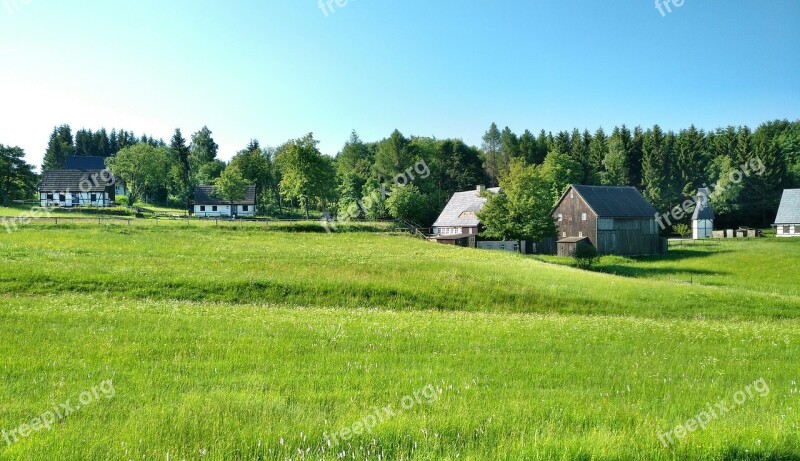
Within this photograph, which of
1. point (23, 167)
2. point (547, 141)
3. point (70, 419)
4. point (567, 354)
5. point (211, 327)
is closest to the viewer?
point (70, 419)

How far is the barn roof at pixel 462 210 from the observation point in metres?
88.7

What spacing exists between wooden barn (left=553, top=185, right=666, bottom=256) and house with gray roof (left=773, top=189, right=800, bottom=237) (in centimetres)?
3507

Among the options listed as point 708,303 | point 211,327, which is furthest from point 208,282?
point 708,303

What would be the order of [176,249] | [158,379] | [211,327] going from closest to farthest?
1. [158,379]
2. [211,327]
3. [176,249]

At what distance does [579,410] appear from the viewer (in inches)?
318

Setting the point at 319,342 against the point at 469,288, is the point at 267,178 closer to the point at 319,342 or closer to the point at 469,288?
the point at 469,288

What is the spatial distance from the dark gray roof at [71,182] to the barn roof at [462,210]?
74.5 meters

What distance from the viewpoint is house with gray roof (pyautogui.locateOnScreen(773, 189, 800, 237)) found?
305 ft

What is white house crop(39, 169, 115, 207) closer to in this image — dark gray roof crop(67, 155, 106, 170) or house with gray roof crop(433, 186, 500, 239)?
dark gray roof crop(67, 155, 106, 170)

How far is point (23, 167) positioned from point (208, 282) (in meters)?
88.4

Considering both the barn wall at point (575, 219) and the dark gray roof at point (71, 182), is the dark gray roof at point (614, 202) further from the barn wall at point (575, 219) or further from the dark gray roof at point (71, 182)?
the dark gray roof at point (71, 182)

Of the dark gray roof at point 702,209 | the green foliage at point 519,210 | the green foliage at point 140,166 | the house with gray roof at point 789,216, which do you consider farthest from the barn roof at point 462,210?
the green foliage at point 140,166

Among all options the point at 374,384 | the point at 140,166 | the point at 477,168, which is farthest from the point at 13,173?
the point at 374,384

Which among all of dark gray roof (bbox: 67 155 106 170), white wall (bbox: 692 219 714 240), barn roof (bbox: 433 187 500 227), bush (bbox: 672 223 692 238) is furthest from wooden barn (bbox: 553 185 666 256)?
dark gray roof (bbox: 67 155 106 170)
